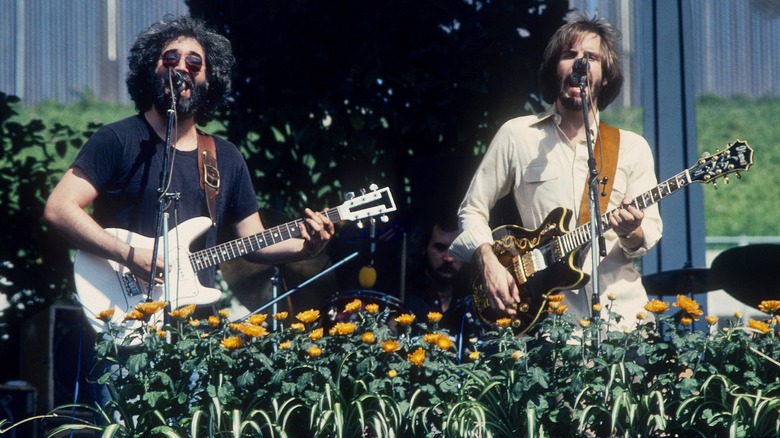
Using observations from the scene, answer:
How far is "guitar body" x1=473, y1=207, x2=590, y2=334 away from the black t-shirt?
1173 mm

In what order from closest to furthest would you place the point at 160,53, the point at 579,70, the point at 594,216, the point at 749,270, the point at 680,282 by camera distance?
the point at 594,216 → the point at 579,70 → the point at 160,53 → the point at 680,282 → the point at 749,270

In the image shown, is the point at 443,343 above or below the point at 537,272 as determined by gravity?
below

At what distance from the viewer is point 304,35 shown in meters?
5.76

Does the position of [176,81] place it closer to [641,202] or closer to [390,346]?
[390,346]

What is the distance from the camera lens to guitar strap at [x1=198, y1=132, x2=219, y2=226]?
418 centimetres

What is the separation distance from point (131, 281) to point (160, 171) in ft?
1.41

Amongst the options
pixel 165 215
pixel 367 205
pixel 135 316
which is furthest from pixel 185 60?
pixel 135 316

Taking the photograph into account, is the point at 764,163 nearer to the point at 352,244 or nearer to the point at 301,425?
the point at 352,244

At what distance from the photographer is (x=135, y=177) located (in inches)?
159

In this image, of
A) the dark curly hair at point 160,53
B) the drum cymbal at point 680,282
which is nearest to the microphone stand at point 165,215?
the dark curly hair at point 160,53

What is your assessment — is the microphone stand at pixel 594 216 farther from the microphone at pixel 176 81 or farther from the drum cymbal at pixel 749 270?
the drum cymbal at pixel 749 270

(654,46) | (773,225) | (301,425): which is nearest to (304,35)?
(654,46)

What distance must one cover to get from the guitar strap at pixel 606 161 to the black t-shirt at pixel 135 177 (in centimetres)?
145

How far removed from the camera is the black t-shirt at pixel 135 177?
4.03m
